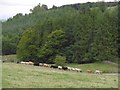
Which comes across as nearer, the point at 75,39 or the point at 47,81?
the point at 47,81

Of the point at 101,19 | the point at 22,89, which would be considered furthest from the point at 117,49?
the point at 22,89

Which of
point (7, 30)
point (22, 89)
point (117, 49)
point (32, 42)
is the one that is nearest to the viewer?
point (22, 89)

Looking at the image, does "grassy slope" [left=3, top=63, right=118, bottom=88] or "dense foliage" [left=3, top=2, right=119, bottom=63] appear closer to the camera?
"grassy slope" [left=3, top=63, right=118, bottom=88]

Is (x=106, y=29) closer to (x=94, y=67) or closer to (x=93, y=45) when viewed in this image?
(x=93, y=45)

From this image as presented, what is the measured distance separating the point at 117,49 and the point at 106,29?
5.51m

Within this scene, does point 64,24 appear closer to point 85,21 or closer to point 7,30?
point 85,21

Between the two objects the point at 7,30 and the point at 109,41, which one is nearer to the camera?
the point at 109,41

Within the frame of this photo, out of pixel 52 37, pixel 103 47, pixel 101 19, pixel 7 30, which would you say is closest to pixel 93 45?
pixel 103 47

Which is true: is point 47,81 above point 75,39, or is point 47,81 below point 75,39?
below

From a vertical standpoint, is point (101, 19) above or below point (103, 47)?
above

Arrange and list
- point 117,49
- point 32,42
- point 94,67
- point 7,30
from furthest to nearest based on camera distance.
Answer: point 7,30 < point 32,42 < point 117,49 < point 94,67

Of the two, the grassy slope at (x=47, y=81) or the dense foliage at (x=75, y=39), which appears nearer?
the grassy slope at (x=47, y=81)

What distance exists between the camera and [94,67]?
6456 cm

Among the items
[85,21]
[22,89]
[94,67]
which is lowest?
[94,67]
